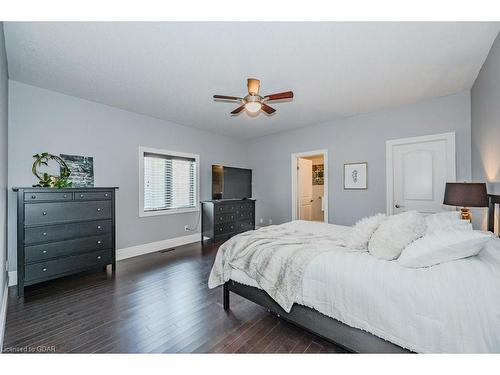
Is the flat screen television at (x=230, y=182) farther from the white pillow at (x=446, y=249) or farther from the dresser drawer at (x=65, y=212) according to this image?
the white pillow at (x=446, y=249)

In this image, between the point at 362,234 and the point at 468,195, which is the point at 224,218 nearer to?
the point at 362,234

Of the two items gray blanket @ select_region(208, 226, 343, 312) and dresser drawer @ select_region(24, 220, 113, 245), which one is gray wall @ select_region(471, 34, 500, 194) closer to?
gray blanket @ select_region(208, 226, 343, 312)

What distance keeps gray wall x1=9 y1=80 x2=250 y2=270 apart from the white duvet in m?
3.59

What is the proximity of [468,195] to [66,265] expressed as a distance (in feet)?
15.4

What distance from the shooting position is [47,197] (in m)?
2.75

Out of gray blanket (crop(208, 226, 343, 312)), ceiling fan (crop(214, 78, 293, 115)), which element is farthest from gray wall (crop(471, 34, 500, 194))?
ceiling fan (crop(214, 78, 293, 115))

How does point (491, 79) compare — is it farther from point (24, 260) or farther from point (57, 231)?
point (24, 260)

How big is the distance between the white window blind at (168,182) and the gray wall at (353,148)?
1.89 metres

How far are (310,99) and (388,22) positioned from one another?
5.55 feet

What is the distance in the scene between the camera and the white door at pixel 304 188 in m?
5.56

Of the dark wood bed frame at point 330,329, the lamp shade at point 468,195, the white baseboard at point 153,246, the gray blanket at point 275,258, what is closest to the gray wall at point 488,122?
the lamp shade at point 468,195

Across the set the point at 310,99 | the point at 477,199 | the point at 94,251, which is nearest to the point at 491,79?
the point at 477,199

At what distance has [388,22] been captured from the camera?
6.33 ft

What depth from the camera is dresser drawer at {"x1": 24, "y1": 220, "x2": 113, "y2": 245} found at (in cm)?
264
